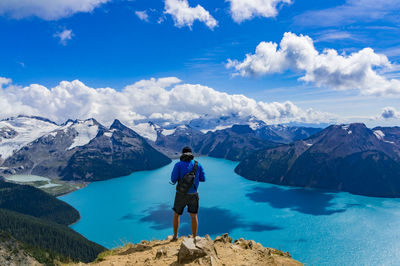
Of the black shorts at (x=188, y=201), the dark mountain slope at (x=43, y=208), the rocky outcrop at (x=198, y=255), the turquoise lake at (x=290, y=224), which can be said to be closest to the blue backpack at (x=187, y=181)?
the black shorts at (x=188, y=201)

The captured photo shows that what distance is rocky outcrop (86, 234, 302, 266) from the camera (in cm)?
1157

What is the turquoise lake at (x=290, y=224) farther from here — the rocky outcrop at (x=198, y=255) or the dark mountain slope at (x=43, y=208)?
the rocky outcrop at (x=198, y=255)

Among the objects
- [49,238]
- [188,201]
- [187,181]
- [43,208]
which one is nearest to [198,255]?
[188,201]

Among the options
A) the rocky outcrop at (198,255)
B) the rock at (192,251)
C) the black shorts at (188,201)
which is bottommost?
the rocky outcrop at (198,255)

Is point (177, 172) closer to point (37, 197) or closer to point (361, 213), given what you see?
point (361, 213)

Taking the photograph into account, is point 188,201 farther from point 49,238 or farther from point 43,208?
point 43,208

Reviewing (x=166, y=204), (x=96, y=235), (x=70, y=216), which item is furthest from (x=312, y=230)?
(x=70, y=216)

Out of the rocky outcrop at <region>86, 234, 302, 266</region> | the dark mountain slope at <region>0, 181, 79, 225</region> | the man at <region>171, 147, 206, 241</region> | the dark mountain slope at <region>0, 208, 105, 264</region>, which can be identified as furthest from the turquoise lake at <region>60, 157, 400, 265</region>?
the man at <region>171, 147, 206, 241</region>

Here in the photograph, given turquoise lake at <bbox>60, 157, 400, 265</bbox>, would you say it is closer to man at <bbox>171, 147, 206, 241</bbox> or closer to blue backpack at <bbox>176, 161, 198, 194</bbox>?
man at <bbox>171, 147, 206, 241</bbox>

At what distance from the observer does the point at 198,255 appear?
11609 millimetres

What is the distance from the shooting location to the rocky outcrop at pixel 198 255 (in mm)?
11570

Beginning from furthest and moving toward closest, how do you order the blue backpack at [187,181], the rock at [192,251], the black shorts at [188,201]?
the black shorts at [188,201] → the blue backpack at [187,181] → the rock at [192,251]

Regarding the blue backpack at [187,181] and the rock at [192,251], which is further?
the blue backpack at [187,181]

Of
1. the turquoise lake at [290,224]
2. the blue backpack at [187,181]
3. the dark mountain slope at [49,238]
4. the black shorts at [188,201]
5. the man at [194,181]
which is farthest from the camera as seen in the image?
the dark mountain slope at [49,238]
